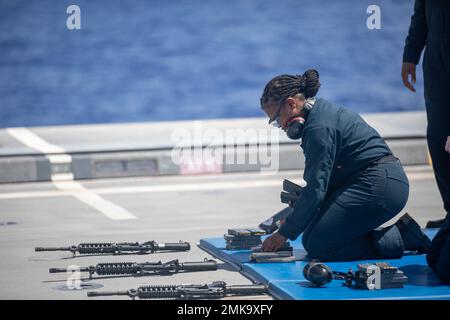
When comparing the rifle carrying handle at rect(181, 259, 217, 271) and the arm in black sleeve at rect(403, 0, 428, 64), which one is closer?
the rifle carrying handle at rect(181, 259, 217, 271)

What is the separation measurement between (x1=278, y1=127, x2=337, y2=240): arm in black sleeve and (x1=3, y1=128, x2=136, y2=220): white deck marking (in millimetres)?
3167

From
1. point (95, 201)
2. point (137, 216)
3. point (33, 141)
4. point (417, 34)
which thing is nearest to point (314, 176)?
point (417, 34)

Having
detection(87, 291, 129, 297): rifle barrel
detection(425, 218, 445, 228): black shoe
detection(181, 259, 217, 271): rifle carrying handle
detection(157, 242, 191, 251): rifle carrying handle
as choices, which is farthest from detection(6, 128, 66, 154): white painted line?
detection(87, 291, 129, 297): rifle barrel

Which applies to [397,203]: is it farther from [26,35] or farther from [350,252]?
[26,35]

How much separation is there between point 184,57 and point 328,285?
21.3m

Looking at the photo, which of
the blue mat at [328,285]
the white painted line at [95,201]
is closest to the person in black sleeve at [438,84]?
the blue mat at [328,285]

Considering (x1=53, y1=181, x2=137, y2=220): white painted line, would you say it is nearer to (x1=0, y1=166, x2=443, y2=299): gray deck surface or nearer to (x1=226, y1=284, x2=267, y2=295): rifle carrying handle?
(x1=0, y1=166, x2=443, y2=299): gray deck surface

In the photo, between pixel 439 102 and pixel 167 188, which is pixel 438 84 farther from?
pixel 167 188

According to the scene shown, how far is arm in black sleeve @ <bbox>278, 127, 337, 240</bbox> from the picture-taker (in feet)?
23.5

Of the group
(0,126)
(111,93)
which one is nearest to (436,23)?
(0,126)

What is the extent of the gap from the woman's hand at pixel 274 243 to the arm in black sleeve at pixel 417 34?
1989 millimetres

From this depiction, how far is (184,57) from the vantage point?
2761 centimetres

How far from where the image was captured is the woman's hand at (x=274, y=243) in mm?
7410

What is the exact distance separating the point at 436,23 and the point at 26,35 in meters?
21.9
